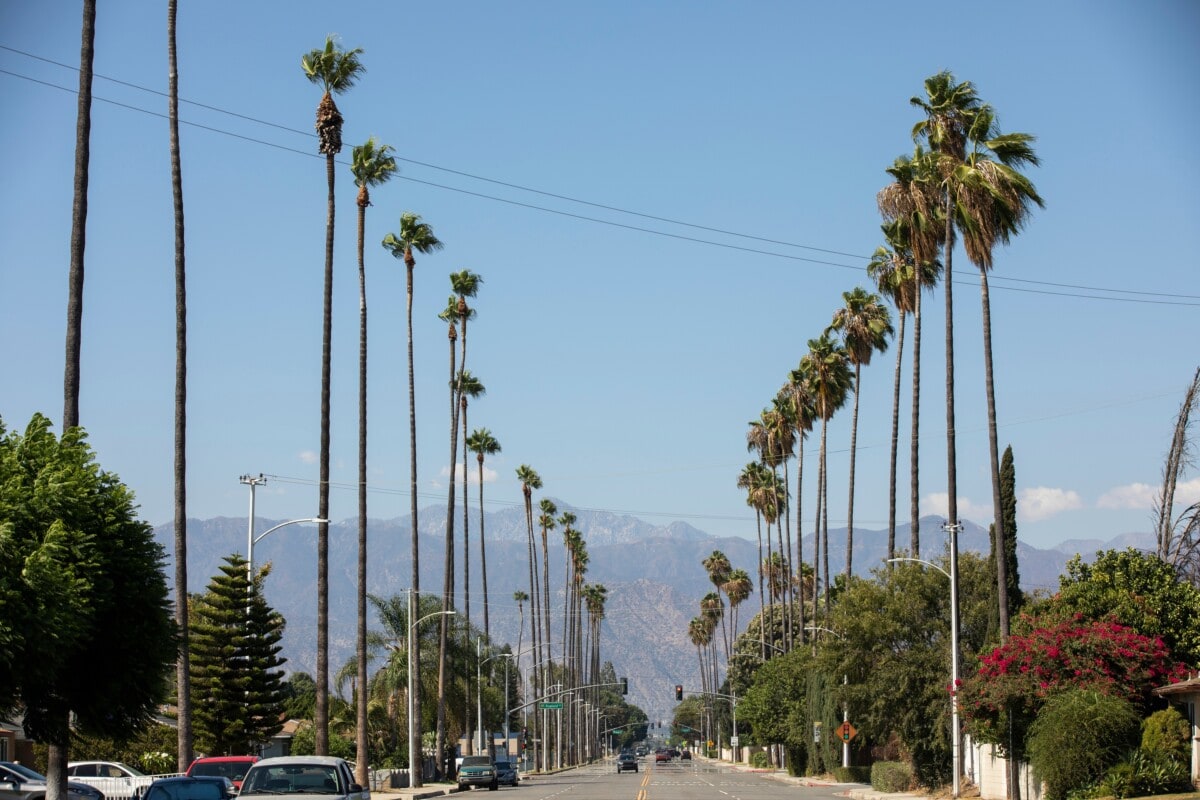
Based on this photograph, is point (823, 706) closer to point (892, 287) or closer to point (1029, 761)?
point (892, 287)

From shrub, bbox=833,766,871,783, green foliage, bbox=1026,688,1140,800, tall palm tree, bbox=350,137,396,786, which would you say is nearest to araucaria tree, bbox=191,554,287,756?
tall palm tree, bbox=350,137,396,786

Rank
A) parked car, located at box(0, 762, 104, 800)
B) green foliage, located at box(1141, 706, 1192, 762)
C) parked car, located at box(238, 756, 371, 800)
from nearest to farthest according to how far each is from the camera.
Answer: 1. parked car, located at box(238, 756, 371, 800)
2. parked car, located at box(0, 762, 104, 800)
3. green foliage, located at box(1141, 706, 1192, 762)

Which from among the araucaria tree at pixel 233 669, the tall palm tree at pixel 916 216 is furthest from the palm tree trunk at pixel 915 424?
the araucaria tree at pixel 233 669

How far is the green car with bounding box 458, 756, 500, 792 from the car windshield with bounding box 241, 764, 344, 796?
1898 inches

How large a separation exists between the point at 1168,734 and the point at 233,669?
1184 inches

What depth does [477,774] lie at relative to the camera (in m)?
69.2

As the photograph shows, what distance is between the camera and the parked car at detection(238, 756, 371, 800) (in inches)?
850

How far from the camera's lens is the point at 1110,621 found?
129 ft

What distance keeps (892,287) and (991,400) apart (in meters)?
19.0

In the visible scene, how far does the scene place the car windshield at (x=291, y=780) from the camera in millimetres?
21609

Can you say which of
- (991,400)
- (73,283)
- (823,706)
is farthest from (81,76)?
(823,706)

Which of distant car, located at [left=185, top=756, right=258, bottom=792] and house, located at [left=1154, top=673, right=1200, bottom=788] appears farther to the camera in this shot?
house, located at [left=1154, top=673, right=1200, bottom=788]

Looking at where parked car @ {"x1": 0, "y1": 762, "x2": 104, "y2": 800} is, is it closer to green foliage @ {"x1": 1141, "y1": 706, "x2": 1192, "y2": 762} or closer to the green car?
green foliage @ {"x1": 1141, "y1": 706, "x2": 1192, "y2": 762}

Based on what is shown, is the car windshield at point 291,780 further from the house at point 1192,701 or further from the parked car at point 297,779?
the house at point 1192,701
